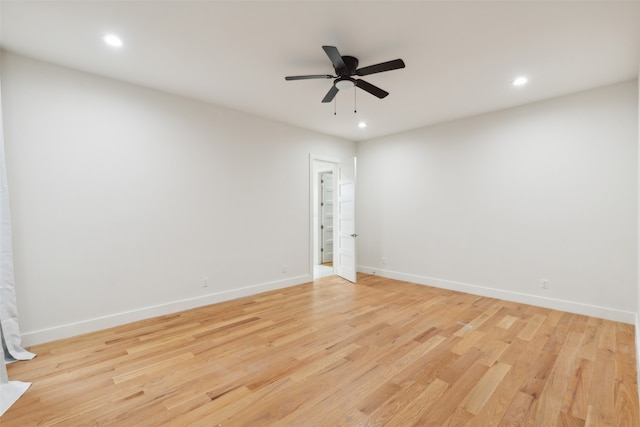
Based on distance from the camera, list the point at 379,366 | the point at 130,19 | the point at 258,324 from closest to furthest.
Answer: the point at 130,19, the point at 379,366, the point at 258,324

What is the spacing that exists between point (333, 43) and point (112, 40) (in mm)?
1969

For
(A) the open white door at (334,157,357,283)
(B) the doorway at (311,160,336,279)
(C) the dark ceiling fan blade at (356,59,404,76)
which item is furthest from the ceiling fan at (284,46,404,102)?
(B) the doorway at (311,160,336,279)

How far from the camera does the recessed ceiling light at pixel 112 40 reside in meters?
2.52

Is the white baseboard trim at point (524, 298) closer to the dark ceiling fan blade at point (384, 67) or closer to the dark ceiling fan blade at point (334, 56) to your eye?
the dark ceiling fan blade at point (384, 67)

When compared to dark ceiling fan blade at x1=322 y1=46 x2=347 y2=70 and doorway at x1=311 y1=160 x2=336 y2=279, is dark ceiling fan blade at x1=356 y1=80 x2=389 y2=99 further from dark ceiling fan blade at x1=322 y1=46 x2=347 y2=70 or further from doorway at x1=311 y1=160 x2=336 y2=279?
doorway at x1=311 y1=160 x2=336 y2=279

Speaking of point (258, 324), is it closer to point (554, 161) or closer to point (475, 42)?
point (475, 42)

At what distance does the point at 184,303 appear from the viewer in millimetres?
3889

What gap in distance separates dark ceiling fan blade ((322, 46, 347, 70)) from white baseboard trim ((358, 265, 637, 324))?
394 cm

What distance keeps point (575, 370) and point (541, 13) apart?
291cm

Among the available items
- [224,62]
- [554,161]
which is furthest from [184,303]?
[554,161]

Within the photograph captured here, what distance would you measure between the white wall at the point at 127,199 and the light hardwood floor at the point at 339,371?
1.56ft

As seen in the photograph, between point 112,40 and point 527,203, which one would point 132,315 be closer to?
point 112,40

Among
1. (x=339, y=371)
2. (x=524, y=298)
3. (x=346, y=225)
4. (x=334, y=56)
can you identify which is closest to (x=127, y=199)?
(x=334, y=56)

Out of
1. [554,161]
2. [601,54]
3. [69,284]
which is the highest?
[601,54]
